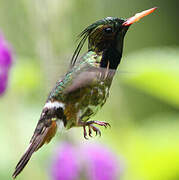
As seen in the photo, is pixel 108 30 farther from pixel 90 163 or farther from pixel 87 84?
pixel 90 163

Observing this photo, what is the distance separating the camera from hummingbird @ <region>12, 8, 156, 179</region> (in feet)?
1.75

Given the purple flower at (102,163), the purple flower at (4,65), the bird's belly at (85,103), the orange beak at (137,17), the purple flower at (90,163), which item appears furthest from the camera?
the purple flower at (102,163)

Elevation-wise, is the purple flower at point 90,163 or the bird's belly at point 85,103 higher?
the bird's belly at point 85,103

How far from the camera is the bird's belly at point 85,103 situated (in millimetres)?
577

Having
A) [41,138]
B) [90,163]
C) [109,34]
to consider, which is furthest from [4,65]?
[109,34]

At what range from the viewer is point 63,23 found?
955mm

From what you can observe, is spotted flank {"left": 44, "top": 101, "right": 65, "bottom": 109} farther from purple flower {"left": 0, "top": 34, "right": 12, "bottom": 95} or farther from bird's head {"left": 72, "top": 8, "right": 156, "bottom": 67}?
purple flower {"left": 0, "top": 34, "right": 12, "bottom": 95}

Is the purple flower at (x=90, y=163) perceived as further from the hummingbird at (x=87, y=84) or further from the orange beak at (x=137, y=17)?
the orange beak at (x=137, y=17)

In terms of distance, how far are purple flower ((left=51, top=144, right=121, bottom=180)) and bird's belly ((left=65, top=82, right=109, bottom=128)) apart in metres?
1.01

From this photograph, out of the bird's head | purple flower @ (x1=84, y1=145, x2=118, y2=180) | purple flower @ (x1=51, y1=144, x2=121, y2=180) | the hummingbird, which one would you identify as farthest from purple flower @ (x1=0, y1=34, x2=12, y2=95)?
the bird's head

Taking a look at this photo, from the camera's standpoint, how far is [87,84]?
58 centimetres

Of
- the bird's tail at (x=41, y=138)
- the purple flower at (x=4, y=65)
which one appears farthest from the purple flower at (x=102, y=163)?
the bird's tail at (x=41, y=138)

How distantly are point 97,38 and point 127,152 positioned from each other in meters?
1.37

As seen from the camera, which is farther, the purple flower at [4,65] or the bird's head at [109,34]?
the purple flower at [4,65]
